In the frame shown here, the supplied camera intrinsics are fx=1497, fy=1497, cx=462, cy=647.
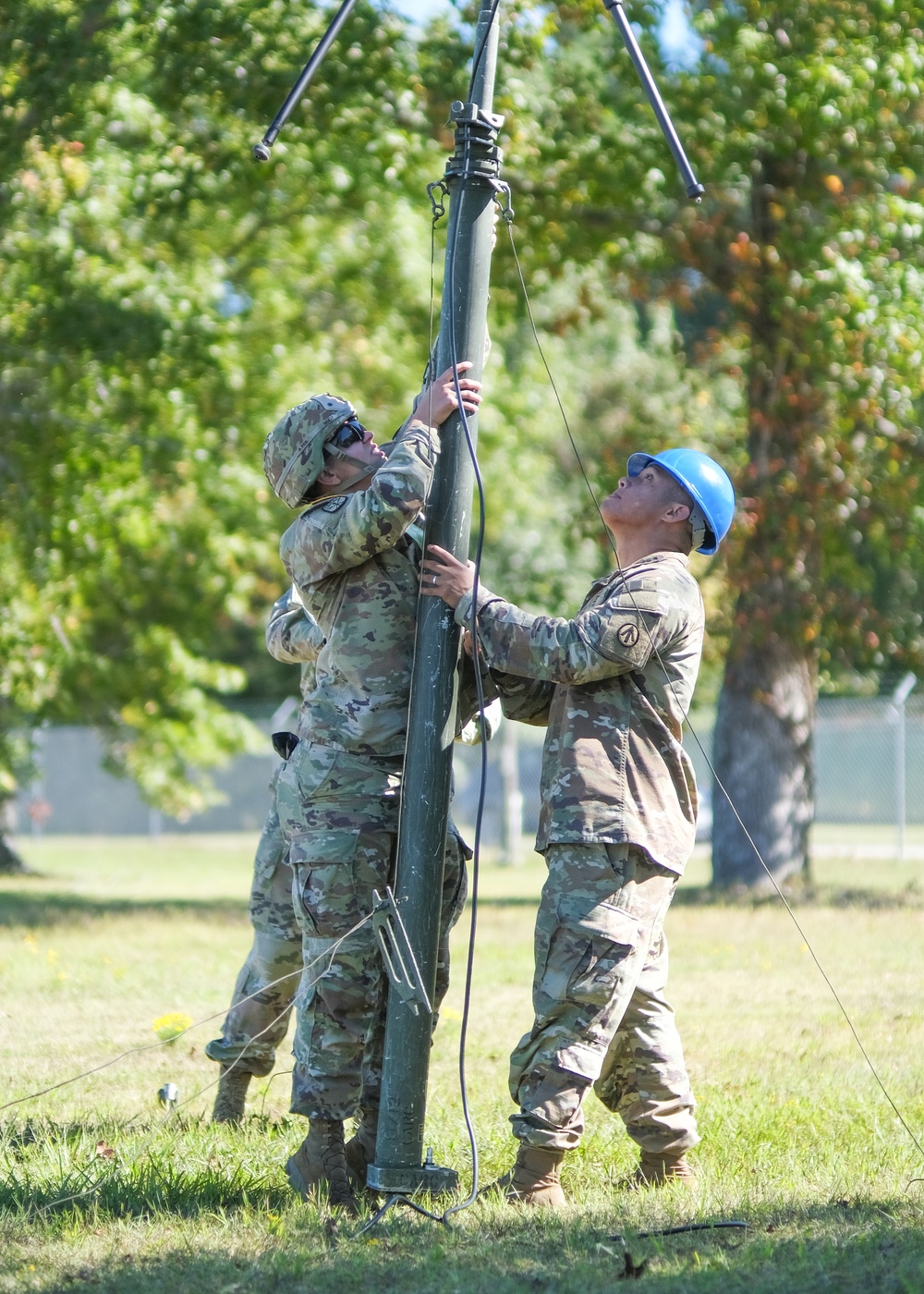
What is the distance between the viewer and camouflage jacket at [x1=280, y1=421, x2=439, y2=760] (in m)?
4.34

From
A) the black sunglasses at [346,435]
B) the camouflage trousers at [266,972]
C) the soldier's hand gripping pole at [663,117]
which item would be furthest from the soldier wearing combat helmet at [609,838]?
the camouflage trousers at [266,972]

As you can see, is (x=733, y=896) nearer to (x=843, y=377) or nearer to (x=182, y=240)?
(x=843, y=377)

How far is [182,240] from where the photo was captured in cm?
1762

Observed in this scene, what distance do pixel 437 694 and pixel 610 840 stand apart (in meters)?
0.65

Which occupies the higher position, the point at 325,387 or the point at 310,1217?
the point at 325,387

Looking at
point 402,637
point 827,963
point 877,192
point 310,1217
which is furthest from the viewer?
point 877,192

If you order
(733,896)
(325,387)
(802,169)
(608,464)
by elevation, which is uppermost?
(802,169)

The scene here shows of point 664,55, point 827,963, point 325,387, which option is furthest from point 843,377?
point 325,387

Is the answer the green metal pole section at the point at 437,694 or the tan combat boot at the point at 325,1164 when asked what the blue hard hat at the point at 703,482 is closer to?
the green metal pole section at the point at 437,694

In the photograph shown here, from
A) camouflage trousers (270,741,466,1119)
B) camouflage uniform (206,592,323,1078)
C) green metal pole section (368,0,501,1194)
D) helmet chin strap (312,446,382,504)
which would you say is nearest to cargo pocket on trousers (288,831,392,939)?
camouflage trousers (270,741,466,1119)

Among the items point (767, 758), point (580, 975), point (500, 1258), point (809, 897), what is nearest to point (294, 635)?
point (580, 975)

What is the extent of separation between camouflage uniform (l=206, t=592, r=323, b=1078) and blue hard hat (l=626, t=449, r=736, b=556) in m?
1.33

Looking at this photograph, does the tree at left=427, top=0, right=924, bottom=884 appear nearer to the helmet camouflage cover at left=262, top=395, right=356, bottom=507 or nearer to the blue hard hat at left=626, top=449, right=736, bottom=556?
the blue hard hat at left=626, top=449, right=736, bottom=556

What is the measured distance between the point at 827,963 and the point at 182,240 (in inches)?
475
